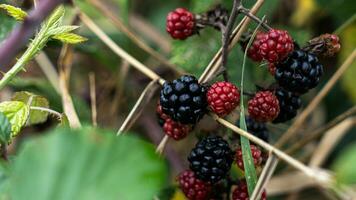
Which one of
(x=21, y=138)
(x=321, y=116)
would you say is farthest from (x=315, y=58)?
(x=21, y=138)

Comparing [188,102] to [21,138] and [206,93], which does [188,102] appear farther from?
[21,138]

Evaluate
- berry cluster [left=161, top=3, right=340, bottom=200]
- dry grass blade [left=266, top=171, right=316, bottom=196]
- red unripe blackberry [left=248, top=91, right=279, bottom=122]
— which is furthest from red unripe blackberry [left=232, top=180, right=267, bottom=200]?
dry grass blade [left=266, top=171, right=316, bottom=196]

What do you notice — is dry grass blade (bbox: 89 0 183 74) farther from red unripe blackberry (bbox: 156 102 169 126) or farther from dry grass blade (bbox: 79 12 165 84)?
red unripe blackberry (bbox: 156 102 169 126)

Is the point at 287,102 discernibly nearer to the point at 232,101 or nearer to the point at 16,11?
the point at 232,101

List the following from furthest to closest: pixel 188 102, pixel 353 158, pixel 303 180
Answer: pixel 303 180
pixel 188 102
pixel 353 158

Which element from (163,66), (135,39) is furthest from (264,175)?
(163,66)
